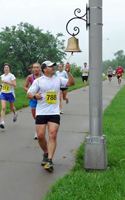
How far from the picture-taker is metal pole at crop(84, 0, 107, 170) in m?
5.33

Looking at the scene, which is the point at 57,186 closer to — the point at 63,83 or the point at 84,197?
the point at 84,197

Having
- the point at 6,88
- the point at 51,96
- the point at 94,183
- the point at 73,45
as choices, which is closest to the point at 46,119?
the point at 51,96

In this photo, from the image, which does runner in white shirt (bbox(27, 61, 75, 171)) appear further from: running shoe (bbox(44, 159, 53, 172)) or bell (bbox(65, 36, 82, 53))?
bell (bbox(65, 36, 82, 53))

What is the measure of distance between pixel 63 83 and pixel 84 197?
2.11 m

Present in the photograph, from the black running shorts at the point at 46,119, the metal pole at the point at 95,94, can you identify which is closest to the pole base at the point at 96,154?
the metal pole at the point at 95,94

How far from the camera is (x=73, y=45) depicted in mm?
5625

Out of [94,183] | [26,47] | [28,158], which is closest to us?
[94,183]

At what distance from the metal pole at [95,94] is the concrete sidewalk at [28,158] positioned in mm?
506

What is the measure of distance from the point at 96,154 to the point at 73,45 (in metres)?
1.79

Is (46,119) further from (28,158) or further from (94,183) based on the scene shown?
(94,183)

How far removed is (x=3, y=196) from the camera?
4.46 m

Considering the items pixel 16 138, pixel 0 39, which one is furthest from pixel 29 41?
pixel 16 138

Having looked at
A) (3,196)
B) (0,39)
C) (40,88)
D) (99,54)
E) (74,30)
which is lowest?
(3,196)

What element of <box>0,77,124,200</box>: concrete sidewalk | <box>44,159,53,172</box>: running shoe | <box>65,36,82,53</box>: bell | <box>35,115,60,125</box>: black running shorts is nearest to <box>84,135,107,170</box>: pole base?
<box>0,77,124,200</box>: concrete sidewalk
